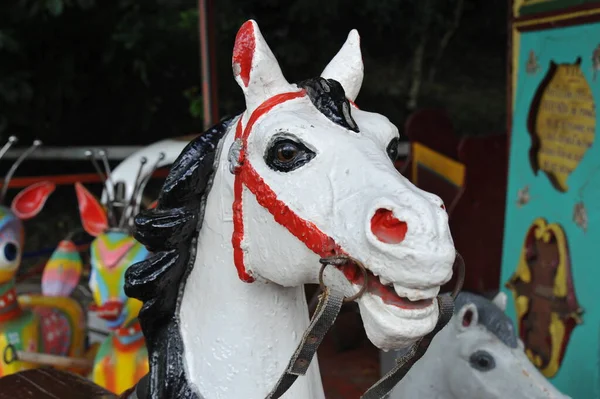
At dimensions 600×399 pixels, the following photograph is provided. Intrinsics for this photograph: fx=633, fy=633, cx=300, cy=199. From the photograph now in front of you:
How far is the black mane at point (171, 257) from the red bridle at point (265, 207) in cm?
8

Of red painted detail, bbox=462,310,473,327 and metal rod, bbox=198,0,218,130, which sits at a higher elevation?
metal rod, bbox=198,0,218,130

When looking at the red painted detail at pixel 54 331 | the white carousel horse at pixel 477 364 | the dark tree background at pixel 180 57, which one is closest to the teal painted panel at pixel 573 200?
the white carousel horse at pixel 477 364

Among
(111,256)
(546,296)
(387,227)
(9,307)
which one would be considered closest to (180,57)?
(9,307)

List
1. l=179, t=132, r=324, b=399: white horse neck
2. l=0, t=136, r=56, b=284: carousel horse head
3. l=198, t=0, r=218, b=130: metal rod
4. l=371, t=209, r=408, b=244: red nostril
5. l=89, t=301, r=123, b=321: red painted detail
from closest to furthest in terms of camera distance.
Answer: l=371, t=209, r=408, b=244: red nostril → l=179, t=132, r=324, b=399: white horse neck → l=89, t=301, r=123, b=321: red painted detail → l=0, t=136, r=56, b=284: carousel horse head → l=198, t=0, r=218, b=130: metal rod

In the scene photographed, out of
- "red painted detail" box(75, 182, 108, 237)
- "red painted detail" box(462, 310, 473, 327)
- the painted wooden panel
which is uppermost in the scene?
the painted wooden panel

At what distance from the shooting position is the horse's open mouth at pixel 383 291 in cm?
68

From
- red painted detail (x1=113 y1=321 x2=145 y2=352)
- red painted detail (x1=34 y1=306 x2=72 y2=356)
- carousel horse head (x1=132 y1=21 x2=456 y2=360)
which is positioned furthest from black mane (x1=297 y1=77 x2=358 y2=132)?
red painted detail (x1=34 y1=306 x2=72 y2=356)

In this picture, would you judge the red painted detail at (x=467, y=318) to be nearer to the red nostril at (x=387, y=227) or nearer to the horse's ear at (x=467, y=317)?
the horse's ear at (x=467, y=317)

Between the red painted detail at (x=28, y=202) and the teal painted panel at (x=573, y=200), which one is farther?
the red painted detail at (x=28, y=202)

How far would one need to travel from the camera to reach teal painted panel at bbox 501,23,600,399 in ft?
5.91

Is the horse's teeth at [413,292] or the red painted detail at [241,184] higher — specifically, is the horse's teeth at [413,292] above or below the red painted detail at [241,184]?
below

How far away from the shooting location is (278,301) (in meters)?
0.92

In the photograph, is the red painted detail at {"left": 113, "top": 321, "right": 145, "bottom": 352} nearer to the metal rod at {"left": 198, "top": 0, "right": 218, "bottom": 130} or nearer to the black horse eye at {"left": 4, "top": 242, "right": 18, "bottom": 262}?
the black horse eye at {"left": 4, "top": 242, "right": 18, "bottom": 262}

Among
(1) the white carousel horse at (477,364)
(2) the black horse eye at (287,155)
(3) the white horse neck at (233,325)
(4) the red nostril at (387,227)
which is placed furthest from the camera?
(1) the white carousel horse at (477,364)
